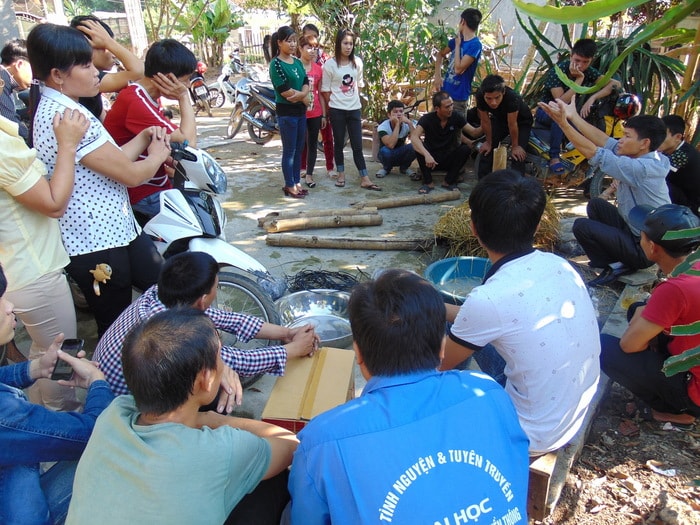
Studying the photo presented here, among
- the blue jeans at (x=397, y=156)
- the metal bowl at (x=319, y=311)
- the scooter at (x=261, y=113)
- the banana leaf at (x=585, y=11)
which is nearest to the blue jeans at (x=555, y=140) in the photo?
the blue jeans at (x=397, y=156)

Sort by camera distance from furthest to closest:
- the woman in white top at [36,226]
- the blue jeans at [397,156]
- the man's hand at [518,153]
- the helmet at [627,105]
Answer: the blue jeans at [397,156] < the man's hand at [518,153] < the helmet at [627,105] < the woman in white top at [36,226]

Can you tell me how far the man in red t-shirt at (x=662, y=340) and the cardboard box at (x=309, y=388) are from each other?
4.27 ft

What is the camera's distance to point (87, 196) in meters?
2.27

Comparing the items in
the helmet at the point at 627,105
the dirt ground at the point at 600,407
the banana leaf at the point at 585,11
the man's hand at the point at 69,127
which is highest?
the banana leaf at the point at 585,11

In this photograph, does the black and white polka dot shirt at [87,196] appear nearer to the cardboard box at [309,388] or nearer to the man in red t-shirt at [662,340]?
the cardboard box at [309,388]

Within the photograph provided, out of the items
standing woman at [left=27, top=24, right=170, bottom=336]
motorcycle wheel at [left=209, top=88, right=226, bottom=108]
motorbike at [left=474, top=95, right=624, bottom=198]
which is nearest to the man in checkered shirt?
standing woman at [left=27, top=24, right=170, bottom=336]

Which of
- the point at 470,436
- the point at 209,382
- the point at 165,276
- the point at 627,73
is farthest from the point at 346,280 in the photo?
the point at 627,73

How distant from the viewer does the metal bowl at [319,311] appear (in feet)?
10.3

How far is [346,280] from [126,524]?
2.65m

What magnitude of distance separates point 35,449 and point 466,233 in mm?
3335

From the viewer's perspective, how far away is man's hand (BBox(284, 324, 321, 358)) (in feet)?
7.32

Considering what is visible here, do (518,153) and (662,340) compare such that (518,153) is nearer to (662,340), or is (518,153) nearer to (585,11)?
(662,340)

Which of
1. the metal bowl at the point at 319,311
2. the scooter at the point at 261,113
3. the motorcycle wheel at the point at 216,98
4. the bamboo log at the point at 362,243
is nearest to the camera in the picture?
the metal bowl at the point at 319,311

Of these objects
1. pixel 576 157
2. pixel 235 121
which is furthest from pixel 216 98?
pixel 576 157
